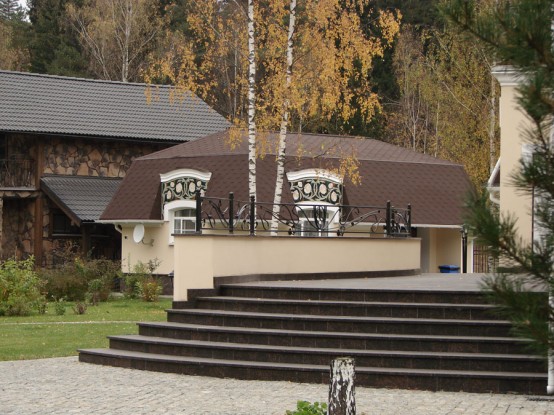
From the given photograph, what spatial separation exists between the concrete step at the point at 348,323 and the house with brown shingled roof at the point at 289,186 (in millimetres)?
15799

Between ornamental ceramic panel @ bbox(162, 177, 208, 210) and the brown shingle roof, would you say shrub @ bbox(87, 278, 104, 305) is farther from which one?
the brown shingle roof

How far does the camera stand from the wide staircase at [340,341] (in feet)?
46.1

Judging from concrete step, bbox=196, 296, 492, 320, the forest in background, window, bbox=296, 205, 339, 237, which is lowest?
concrete step, bbox=196, 296, 492, 320

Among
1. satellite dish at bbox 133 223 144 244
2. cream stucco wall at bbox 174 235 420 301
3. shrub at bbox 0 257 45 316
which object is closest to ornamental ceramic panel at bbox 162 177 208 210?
satellite dish at bbox 133 223 144 244

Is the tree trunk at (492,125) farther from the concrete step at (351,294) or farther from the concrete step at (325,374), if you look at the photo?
the concrete step at (325,374)

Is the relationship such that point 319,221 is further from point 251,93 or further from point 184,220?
point 184,220

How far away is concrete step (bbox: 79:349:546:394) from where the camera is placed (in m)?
13.7

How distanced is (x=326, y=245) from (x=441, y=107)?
27899 millimetres

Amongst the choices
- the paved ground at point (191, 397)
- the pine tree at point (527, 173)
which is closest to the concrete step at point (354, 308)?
the paved ground at point (191, 397)

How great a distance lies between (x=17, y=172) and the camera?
4088cm

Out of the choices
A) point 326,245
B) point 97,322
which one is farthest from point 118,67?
point 326,245

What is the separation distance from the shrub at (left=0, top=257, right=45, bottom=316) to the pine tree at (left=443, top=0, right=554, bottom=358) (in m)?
20.5

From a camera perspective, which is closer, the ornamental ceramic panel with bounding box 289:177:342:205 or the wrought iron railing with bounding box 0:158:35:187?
the ornamental ceramic panel with bounding box 289:177:342:205

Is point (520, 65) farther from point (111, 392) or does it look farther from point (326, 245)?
point (326, 245)
